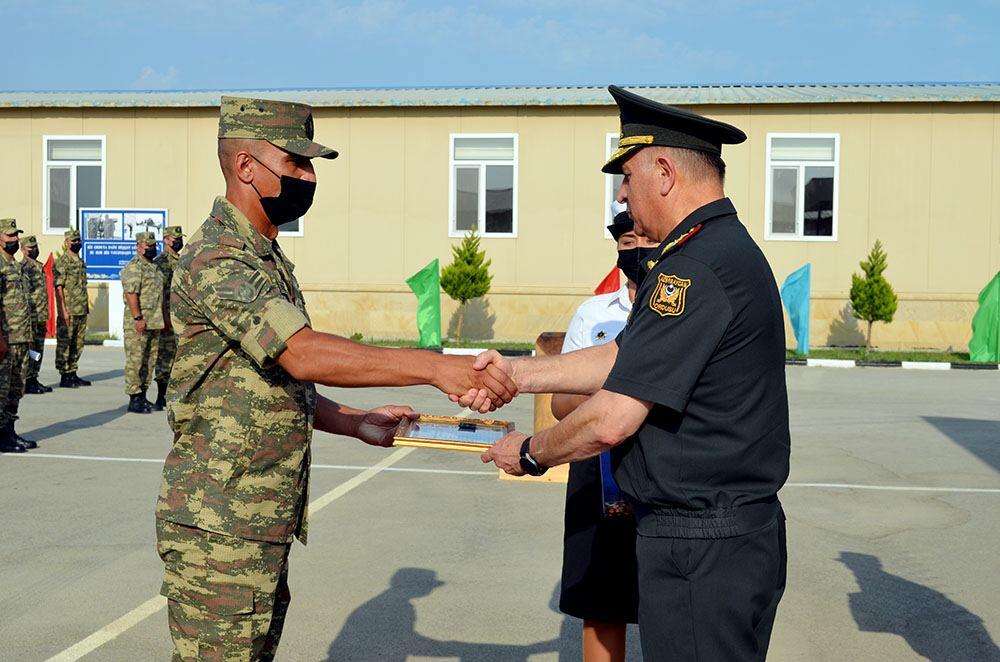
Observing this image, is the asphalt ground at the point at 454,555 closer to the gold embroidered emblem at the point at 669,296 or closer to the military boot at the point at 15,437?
the military boot at the point at 15,437

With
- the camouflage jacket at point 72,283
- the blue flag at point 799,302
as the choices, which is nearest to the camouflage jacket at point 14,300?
the camouflage jacket at point 72,283

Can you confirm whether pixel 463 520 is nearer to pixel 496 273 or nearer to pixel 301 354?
pixel 301 354

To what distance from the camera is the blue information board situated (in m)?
21.4

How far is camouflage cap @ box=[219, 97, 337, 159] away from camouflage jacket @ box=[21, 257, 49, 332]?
13140 millimetres

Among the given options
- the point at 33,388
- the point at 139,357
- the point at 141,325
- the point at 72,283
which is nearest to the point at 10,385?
the point at 139,357

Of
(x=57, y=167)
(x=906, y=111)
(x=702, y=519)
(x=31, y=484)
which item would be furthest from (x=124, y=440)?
(x=906, y=111)

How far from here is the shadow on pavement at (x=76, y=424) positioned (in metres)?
11.2

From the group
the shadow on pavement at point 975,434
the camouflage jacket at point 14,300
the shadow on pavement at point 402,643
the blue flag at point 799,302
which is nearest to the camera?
the shadow on pavement at point 402,643

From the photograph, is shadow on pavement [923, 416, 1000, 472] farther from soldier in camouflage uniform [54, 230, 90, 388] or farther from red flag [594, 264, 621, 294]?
soldier in camouflage uniform [54, 230, 90, 388]

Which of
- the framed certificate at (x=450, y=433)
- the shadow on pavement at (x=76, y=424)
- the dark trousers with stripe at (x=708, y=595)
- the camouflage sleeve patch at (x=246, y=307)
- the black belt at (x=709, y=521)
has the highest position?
the camouflage sleeve patch at (x=246, y=307)

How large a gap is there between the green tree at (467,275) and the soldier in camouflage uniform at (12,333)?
10.7 meters

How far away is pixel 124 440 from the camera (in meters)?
10.9

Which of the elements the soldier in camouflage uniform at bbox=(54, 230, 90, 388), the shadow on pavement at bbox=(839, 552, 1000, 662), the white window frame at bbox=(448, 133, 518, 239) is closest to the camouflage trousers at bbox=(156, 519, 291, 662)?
the shadow on pavement at bbox=(839, 552, 1000, 662)

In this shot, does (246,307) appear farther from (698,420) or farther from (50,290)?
(50,290)
